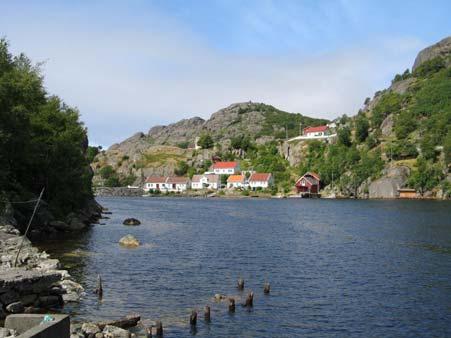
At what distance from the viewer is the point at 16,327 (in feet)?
61.7

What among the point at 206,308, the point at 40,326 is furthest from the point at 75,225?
the point at 40,326

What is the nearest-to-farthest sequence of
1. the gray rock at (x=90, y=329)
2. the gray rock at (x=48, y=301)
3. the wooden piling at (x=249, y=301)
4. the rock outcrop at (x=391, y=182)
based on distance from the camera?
the gray rock at (x=90, y=329)
the gray rock at (x=48, y=301)
the wooden piling at (x=249, y=301)
the rock outcrop at (x=391, y=182)

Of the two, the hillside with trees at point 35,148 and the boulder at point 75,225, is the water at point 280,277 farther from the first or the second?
the hillside with trees at point 35,148

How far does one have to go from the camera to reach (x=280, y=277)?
40719 mm

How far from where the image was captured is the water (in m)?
28.4

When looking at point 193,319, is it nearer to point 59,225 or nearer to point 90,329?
point 90,329

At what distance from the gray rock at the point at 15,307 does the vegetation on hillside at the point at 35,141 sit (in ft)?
88.6

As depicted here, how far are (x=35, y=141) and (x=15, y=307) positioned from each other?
4184 centimetres

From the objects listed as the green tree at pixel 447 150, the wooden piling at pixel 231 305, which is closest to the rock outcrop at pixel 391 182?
the green tree at pixel 447 150

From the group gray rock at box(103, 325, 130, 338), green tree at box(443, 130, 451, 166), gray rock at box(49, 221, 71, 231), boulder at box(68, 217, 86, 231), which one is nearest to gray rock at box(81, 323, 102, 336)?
gray rock at box(103, 325, 130, 338)

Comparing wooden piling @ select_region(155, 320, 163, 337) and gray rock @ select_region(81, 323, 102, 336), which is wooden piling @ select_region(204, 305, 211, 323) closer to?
wooden piling @ select_region(155, 320, 163, 337)

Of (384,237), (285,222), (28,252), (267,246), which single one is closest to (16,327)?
(28,252)

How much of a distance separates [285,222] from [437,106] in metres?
137

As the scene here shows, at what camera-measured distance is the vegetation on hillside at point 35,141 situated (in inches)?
2067
